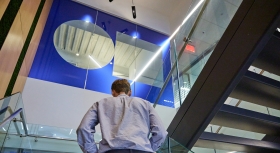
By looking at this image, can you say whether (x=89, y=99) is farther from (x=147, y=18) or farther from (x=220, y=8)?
(x=147, y=18)

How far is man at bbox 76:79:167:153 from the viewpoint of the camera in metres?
1.40

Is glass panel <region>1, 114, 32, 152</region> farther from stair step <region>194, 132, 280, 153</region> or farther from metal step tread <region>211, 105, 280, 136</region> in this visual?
metal step tread <region>211, 105, 280, 136</region>

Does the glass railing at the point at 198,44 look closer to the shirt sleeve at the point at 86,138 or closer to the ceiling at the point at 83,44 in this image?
the shirt sleeve at the point at 86,138

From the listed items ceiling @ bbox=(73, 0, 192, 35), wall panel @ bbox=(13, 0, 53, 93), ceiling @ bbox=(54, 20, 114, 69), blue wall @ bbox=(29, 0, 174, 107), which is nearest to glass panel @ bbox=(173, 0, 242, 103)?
blue wall @ bbox=(29, 0, 174, 107)

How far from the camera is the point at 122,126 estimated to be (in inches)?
58.4

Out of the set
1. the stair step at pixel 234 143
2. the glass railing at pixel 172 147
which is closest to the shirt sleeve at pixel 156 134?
the glass railing at pixel 172 147

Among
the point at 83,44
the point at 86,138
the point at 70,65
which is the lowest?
the point at 86,138

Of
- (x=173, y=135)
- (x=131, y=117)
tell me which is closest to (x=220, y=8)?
(x=173, y=135)

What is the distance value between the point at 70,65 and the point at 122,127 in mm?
4476

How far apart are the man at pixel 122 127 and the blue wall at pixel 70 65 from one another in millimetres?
2392

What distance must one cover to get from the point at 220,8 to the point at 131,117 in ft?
6.60

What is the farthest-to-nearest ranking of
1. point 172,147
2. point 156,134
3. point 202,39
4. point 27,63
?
point 27,63 → point 202,39 → point 172,147 → point 156,134

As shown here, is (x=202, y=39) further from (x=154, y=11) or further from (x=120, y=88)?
(x=154, y=11)

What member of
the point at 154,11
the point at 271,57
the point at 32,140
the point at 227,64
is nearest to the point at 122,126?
the point at 227,64
